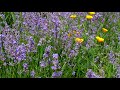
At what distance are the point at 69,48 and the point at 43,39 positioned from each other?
233mm

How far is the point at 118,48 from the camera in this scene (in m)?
2.94

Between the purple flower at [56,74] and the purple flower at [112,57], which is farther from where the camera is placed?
the purple flower at [112,57]

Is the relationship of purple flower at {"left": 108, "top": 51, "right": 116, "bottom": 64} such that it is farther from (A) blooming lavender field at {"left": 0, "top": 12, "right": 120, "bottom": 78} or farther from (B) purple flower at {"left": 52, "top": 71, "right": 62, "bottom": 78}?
(B) purple flower at {"left": 52, "top": 71, "right": 62, "bottom": 78}

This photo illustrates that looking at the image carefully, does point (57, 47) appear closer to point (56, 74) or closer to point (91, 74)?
point (56, 74)

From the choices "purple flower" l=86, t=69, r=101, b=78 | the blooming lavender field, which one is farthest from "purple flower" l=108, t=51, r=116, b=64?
"purple flower" l=86, t=69, r=101, b=78

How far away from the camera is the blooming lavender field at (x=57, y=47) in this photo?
8.75 feet

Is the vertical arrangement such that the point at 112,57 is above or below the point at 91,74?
above

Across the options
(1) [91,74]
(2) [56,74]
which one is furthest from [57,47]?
(1) [91,74]

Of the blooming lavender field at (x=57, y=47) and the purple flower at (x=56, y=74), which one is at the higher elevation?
the blooming lavender field at (x=57, y=47)

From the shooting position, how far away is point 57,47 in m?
2.88

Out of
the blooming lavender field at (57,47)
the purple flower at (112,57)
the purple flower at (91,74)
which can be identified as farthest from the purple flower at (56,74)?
the purple flower at (112,57)

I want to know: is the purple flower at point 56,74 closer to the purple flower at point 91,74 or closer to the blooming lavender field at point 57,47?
the blooming lavender field at point 57,47
